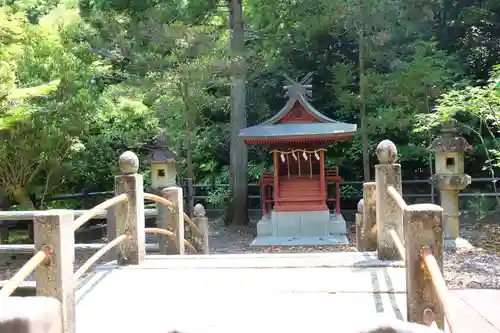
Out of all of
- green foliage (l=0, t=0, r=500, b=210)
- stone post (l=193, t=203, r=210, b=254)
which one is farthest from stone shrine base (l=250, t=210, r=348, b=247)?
stone post (l=193, t=203, r=210, b=254)

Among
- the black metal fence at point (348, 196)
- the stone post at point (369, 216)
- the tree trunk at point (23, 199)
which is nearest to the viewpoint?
the stone post at point (369, 216)

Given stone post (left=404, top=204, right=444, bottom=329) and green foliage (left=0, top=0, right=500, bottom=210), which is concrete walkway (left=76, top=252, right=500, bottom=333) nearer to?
stone post (left=404, top=204, right=444, bottom=329)

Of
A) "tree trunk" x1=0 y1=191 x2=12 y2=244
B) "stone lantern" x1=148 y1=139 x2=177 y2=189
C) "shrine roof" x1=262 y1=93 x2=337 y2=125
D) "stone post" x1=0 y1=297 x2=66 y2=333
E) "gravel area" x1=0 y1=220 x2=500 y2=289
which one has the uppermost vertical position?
"shrine roof" x1=262 y1=93 x2=337 y2=125

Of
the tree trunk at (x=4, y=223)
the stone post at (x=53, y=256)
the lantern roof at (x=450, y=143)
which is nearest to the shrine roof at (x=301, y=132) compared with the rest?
the lantern roof at (x=450, y=143)

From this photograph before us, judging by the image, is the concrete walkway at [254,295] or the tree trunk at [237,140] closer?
the concrete walkway at [254,295]

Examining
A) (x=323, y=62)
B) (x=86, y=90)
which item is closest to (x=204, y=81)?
(x=86, y=90)

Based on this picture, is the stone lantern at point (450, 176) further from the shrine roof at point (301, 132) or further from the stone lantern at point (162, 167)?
the stone lantern at point (162, 167)

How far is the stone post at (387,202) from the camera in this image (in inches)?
174

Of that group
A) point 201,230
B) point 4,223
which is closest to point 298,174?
point 201,230

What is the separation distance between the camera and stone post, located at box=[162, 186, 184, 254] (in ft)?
20.0

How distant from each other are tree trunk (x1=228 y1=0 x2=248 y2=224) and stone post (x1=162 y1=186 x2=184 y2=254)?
8.51 m

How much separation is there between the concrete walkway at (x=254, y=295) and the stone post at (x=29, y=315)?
3.35 feet

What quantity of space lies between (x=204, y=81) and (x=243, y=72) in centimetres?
120

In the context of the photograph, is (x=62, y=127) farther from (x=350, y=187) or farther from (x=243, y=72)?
(x=350, y=187)
